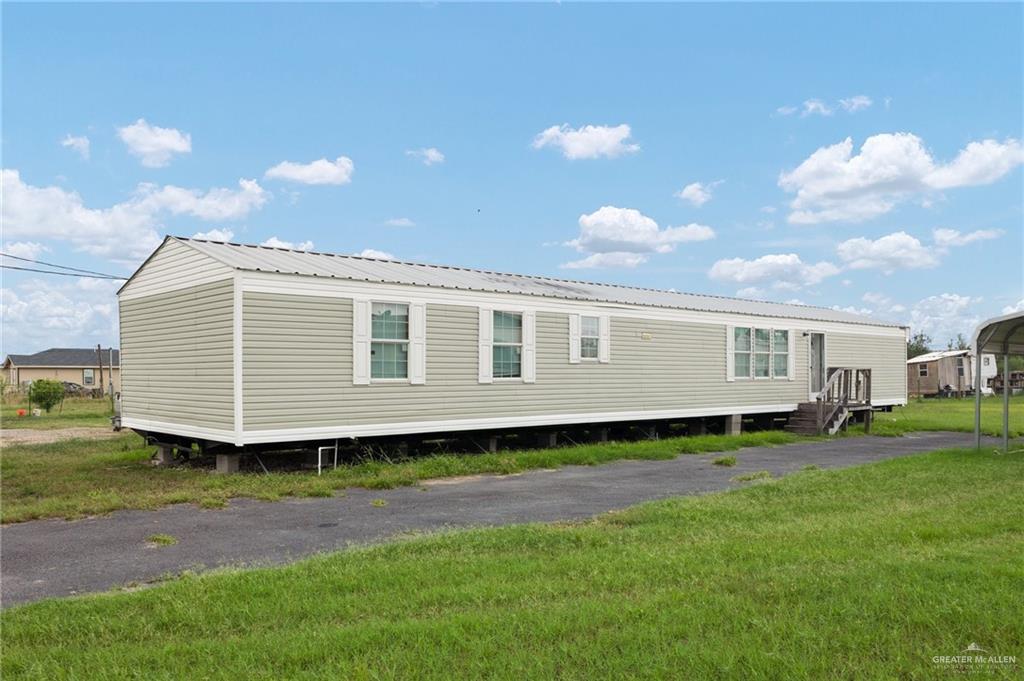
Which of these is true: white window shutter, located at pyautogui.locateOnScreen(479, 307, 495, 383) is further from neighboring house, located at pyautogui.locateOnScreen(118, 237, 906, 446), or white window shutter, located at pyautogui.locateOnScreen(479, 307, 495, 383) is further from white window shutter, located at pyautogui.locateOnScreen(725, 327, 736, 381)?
white window shutter, located at pyautogui.locateOnScreen(725, 327, 736, 381)

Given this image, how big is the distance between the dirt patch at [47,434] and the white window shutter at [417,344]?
Answer: 9.48 meters

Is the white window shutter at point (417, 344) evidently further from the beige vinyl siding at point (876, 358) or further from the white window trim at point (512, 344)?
the beige vinyl siding at point (876, 358)

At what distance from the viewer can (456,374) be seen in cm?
1340

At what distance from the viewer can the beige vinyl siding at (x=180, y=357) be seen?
11.4 metres

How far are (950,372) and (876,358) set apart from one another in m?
23.3

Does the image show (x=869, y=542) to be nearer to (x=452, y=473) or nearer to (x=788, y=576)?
(x=788, y=576)

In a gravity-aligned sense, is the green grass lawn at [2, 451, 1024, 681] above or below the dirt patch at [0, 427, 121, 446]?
above

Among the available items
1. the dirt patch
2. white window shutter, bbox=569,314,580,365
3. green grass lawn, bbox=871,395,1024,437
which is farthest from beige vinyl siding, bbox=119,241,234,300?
green grass lawn, bbox=871,395,1024,437

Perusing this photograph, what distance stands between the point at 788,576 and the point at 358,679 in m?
2.78

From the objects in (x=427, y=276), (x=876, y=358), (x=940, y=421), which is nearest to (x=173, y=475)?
(x=427, y=276)

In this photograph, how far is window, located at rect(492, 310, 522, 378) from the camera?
14133 mm

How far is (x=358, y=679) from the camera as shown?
3.69m

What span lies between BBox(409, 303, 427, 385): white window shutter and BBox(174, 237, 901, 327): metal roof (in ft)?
1.47

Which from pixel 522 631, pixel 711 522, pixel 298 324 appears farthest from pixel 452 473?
pixel 522 631
